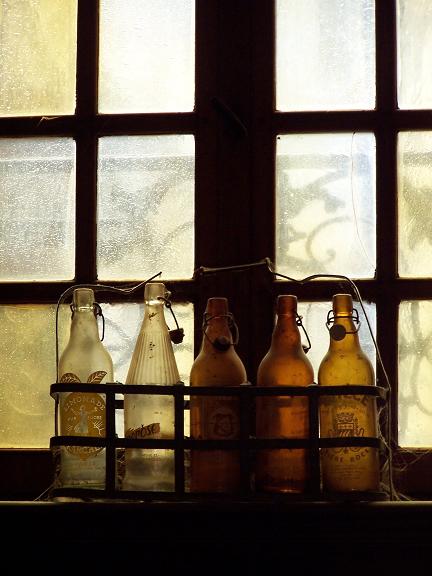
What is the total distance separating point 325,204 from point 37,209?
0.43 meters

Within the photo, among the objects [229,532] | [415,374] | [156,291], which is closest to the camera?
[229,532]

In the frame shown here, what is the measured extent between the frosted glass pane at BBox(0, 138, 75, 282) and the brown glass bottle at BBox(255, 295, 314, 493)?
1.23 ft

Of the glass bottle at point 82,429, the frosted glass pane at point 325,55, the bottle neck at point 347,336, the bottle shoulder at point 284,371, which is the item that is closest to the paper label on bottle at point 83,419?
the glass bottle at point 82,429

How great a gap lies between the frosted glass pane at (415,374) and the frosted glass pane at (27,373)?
1.60 feet

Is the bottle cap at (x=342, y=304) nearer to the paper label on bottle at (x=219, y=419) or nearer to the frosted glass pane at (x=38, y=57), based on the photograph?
the paper label on bottle at (x=219, y=419)

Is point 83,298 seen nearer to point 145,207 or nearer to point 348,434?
point 145,207

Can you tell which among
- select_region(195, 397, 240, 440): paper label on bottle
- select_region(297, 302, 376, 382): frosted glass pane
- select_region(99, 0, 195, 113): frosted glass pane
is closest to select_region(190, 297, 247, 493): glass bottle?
select_region(195, 397, 240, 440): paper label on bottle

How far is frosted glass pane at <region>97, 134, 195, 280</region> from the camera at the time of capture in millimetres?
1430

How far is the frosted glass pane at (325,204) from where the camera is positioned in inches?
55.5

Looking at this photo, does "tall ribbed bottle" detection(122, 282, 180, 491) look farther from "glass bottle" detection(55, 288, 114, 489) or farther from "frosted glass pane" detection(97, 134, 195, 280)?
"frosted glass pane" detection(97, 134, 195, 280)

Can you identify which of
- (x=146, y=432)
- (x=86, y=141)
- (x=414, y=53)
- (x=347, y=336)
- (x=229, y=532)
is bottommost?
(x=229, y=532)

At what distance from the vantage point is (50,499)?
1188 mm

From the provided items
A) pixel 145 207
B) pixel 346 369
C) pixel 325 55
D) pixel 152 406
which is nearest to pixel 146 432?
pixel 152 406

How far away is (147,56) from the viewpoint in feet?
4.88
